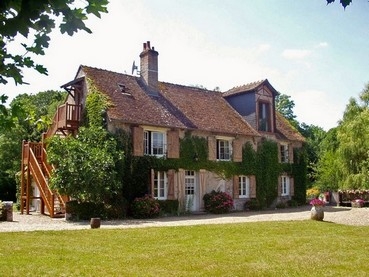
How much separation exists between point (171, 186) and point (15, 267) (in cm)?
1402

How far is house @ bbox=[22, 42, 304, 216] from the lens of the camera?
21453 millimetres

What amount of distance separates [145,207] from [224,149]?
694 centimetres

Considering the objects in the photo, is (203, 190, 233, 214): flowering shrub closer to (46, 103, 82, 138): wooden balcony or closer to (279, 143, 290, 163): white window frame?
(279, 143, 290, 163): white window frame

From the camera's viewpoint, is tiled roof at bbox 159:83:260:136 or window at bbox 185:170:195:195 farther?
tiled roof at bbox 159:83:260:136

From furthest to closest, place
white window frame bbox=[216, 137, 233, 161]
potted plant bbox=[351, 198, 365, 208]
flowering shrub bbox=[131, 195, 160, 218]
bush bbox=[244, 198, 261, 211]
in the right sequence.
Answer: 1. potted plant bbox=[351, 198, 365, 208]
2. bush bbox=[244, 198, 261, 211]
3. white window frame bbox=[216, 137, 233, 161]
4. flowering shrub bbox=[131, 195, 160, 218]

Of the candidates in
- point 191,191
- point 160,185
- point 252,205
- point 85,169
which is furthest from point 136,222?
point 252,205

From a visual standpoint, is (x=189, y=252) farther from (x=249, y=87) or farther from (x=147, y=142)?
(x=249, y=87)

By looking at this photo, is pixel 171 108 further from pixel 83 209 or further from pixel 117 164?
pixel 83 209

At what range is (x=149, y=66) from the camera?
952 inches

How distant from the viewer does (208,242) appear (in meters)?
11.2

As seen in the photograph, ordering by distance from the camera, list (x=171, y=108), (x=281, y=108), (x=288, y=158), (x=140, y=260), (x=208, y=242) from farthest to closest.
→ (x=281, y=108) → (x=288, y=158) → (x=171, y=108) → (x=208, y=242) → (x=140, y=260)

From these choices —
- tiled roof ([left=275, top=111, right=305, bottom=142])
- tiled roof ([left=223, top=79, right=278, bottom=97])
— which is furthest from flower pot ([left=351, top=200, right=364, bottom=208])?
tiled roof ([left=223, top=79, right=278, bottom=97])

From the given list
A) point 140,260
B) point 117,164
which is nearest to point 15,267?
point 140,260

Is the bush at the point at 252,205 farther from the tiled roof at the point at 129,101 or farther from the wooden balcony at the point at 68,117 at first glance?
the wooden balcony at the point at 68,117
